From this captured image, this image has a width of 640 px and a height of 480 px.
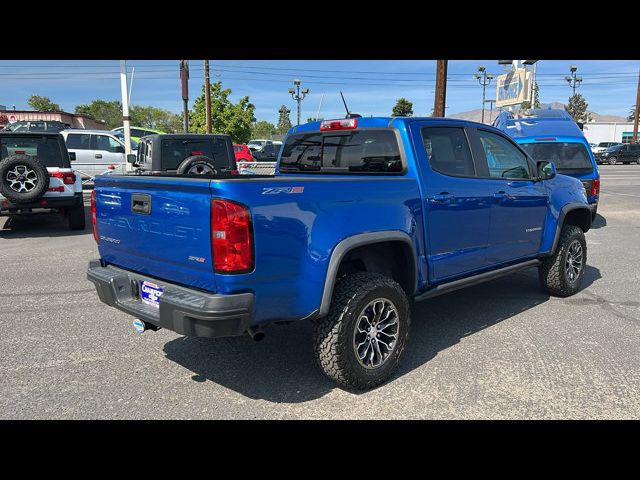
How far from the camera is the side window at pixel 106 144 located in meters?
16.6

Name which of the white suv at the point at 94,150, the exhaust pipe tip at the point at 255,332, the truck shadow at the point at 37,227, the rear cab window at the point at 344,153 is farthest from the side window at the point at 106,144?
the exhaust pipe tip at the point at 255,332

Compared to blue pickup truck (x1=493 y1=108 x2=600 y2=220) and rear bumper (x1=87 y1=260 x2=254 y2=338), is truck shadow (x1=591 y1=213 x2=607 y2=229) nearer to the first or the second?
blue pickup truck (x1=493 y1=108 x2=600 y2=220)

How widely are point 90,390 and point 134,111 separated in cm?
10117

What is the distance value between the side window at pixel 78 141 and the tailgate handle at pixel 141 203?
14.9m

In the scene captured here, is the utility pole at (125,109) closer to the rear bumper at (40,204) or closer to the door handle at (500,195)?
the rear bumper at (40,204)

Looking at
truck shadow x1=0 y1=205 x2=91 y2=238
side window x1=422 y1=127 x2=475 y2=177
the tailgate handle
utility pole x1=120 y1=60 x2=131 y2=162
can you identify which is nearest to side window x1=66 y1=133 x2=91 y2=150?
utility pole x1=120 y1=60 x2=131 y2=162

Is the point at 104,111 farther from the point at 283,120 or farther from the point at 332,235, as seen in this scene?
the point at 332,235

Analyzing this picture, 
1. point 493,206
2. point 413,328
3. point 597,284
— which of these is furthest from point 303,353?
point 597,284

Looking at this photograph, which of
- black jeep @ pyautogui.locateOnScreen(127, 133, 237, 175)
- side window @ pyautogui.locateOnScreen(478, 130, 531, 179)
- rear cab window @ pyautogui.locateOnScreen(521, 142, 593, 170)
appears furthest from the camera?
rear cab window @ pyautogui.locateOnScreen(521, 142, 593, 170)

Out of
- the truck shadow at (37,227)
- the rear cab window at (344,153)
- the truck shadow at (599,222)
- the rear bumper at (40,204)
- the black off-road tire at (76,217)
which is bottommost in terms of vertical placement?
the truck shadow at (37,227)

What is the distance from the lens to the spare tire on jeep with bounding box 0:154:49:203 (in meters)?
8.48

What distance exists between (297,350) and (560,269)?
129 inches
